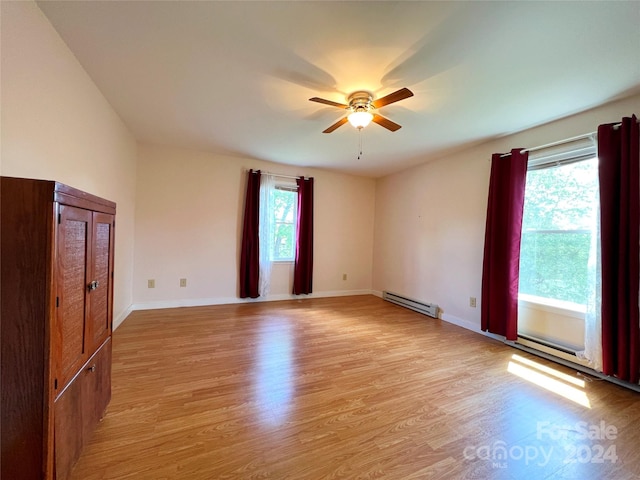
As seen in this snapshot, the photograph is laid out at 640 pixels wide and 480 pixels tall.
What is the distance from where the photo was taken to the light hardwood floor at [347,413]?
1.26m

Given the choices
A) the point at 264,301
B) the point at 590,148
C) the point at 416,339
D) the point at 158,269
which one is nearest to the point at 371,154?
the point at 590,148

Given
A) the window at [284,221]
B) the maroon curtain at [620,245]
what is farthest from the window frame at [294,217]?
the maroon curtain at [620,245]

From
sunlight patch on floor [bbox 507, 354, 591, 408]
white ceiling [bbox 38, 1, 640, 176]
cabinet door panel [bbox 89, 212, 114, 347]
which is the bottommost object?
sunlight patch on floor [bbox 507, 354, 591, 408]

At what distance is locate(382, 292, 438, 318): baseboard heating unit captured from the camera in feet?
12.1

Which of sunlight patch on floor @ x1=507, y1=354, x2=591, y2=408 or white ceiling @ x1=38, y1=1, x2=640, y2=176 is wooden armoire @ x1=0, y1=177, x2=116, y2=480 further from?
sunlight patch on floor @ x1=507, y1=354, x2=591, y2=408

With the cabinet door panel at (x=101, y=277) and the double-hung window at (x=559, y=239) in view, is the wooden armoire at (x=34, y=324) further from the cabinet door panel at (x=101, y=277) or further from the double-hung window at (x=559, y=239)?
the double-hung window at (x=559, y=239)

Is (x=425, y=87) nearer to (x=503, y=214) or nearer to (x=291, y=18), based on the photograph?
(x=291, y=18)

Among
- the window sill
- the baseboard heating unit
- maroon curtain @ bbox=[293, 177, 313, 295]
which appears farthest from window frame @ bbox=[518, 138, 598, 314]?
maroon curtain @ bbox=[293, 177, 313, 295]

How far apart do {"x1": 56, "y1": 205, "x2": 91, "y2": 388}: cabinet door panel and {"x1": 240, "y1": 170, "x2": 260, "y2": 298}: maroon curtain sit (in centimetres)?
283

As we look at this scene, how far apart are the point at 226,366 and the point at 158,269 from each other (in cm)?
229

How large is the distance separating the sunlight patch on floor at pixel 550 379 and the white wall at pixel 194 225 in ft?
10.4

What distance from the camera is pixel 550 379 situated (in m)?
2.12

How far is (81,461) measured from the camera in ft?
3.99

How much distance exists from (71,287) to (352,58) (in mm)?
2050
